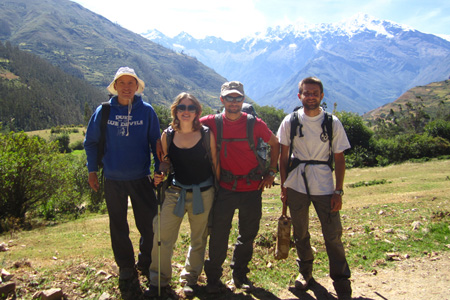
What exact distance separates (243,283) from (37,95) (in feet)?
552

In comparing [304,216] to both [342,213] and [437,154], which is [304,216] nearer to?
[342,213]

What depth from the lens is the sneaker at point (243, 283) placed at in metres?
4.83

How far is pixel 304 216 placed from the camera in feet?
15.6

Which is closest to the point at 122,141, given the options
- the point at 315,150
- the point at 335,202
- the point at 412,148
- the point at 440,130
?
the point at 315,150

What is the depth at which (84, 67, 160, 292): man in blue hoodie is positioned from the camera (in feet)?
15.6

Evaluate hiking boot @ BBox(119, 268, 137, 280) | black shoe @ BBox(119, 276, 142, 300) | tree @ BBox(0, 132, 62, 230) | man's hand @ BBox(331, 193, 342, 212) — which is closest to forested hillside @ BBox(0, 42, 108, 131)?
tree @ BBox(0, 132, 62, 230)

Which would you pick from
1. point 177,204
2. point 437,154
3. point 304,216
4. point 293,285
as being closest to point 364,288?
point 293,285

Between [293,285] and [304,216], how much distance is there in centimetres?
125

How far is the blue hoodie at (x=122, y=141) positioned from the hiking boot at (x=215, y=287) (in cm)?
197

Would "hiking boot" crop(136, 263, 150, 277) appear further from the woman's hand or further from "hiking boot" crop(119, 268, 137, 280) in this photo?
the woman's hand

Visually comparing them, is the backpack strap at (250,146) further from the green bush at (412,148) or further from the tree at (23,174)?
the green bush at (412,148)

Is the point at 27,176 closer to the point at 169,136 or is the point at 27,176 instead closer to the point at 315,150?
the point at 169,136

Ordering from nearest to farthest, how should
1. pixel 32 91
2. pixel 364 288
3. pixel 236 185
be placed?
pixel 236 185, pixel 364 288, pixel 32 91

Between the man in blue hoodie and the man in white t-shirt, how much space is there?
2177 mm
